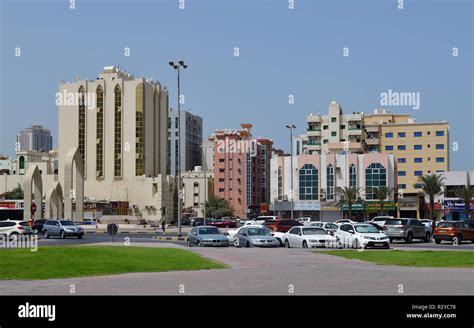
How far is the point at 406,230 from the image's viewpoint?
4653 cm

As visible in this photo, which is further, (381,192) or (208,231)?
(381,192)

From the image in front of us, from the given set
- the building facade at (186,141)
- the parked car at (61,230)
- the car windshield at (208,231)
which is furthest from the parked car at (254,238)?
the building facade at (186,141)

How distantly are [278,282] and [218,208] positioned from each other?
11829cm

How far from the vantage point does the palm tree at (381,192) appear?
10044 centimetres

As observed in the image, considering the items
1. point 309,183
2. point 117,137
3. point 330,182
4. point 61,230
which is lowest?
point 61,230

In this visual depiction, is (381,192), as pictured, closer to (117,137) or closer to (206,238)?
(117,137)

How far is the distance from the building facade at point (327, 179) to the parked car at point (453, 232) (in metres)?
60.4

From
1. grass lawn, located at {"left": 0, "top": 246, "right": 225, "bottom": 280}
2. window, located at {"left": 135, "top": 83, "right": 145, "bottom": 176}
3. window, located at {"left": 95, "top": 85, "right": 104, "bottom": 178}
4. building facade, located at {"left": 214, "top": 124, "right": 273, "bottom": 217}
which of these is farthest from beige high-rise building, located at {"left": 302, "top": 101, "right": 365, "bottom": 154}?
grass lawn, located at {"left": 0, "top": 246, "right": 225, "bottom": 280}

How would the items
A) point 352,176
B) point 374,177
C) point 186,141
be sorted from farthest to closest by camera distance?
point 186,141
point 352,176
point 374,177

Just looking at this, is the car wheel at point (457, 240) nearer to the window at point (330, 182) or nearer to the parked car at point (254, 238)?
the parked car at point (254, 238)

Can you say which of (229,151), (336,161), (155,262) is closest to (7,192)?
(229,151)

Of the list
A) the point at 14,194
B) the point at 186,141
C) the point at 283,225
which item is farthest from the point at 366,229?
the point at 186,141

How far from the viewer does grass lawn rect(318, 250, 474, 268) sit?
2655 cm
